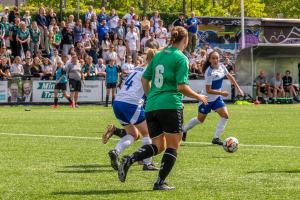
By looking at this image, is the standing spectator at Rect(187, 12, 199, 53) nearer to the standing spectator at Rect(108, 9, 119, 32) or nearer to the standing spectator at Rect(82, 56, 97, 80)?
the standing spectator at Rect(108, 9, 119, 32)

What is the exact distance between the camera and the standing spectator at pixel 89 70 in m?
37.7

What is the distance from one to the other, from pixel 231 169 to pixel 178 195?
10.5 ft

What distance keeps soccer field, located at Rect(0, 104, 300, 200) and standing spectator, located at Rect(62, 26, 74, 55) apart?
13.7 m

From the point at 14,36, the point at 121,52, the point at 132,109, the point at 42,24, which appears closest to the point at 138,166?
the point at 132,109

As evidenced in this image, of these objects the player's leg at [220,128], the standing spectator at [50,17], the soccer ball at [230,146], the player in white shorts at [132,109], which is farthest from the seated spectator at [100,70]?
the player in white shorts at [132,109]

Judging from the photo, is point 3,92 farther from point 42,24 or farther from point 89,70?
point 89,70

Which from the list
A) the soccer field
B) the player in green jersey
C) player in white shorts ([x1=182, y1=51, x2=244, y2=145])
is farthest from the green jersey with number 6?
player in white shorts ([x1=182, y1=51, x2=244, y2=145])

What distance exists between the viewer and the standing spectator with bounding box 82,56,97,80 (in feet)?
124

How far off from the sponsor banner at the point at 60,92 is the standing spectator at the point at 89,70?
0.82 ft

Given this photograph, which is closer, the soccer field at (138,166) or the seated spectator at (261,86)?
the soccer field at (138,166)

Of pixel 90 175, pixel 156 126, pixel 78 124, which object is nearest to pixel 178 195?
pixel 156 126

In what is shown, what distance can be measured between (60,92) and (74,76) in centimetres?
236

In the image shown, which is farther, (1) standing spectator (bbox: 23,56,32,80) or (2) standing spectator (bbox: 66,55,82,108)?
(1) standing spectator (bbox: 23,56,32,80)

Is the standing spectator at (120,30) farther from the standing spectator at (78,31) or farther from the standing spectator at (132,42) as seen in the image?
the standing spectator at (78,31)
